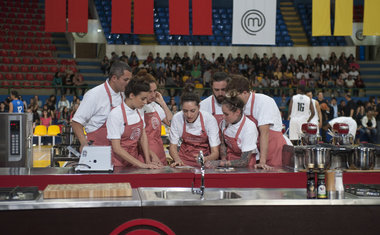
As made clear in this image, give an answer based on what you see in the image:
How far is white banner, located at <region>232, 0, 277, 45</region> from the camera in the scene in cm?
803

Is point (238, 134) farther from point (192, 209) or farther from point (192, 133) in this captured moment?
point (192, 209)

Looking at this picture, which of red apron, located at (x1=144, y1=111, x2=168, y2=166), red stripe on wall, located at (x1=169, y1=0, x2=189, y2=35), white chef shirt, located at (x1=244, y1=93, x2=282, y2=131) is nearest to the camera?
white chef shirt, located at (x1=244, y1=93, x2=282, y2=131)

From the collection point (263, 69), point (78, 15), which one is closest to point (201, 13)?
point (78, 15)

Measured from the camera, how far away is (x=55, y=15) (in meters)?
7.61

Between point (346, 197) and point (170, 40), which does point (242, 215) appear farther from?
point (170, 40)

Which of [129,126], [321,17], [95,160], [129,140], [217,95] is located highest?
[321,17]

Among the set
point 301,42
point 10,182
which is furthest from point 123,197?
point 301,42

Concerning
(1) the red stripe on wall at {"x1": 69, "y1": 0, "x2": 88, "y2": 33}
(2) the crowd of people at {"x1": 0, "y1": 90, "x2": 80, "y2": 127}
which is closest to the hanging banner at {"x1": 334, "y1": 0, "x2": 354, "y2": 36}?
(1) the red stripe on wall at {"x1": 69, "y1": 0, "x2": 88, "y2": 33}

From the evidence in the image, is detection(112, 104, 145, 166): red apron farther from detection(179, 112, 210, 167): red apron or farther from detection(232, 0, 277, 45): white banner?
detection(232, 0, 277, 45): white banner

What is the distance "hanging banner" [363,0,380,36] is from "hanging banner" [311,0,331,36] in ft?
1.95

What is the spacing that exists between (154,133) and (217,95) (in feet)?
2.65

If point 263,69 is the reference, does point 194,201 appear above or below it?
below

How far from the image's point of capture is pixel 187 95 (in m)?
4.12

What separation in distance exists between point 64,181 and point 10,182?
39cm
